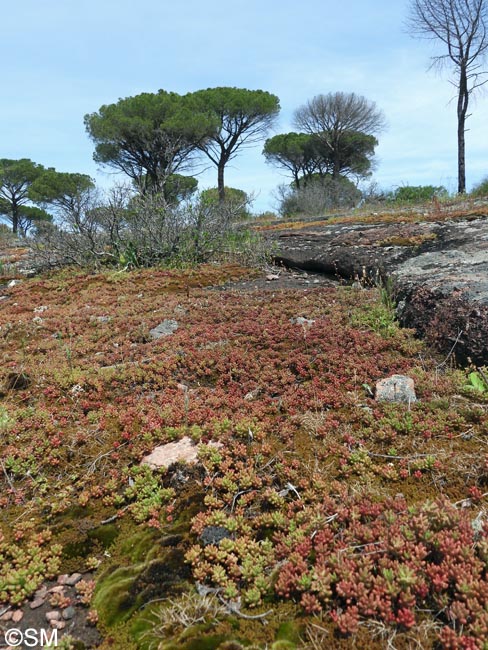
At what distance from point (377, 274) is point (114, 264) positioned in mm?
6670

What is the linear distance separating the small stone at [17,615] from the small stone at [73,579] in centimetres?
23

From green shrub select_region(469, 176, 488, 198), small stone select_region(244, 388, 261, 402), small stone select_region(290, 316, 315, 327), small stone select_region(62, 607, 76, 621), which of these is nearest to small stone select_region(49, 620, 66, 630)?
small stone select_region(62, 607, 76, 621)

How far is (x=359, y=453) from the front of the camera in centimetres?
282

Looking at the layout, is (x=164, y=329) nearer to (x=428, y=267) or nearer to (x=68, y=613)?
(x=428, y=267)

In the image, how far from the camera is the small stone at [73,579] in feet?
7.24

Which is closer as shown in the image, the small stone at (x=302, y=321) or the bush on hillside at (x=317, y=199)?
the small stone at (x=302, y=321)

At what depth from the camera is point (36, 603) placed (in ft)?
6.86

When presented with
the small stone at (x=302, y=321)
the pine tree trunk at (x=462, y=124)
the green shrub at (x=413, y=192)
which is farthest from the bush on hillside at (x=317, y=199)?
the small stone at (x=302, y=321)

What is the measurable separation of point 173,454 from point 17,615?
49.5 inches

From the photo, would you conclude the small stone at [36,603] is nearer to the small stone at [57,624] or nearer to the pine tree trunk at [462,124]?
the small stone at [57,624]

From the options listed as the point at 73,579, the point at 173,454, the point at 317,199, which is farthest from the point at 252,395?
the point at 317,199

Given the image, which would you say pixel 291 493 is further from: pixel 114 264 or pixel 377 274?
pixel 114 264

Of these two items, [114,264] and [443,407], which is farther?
[114,264]

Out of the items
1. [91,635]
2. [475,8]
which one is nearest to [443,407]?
[91,635]
